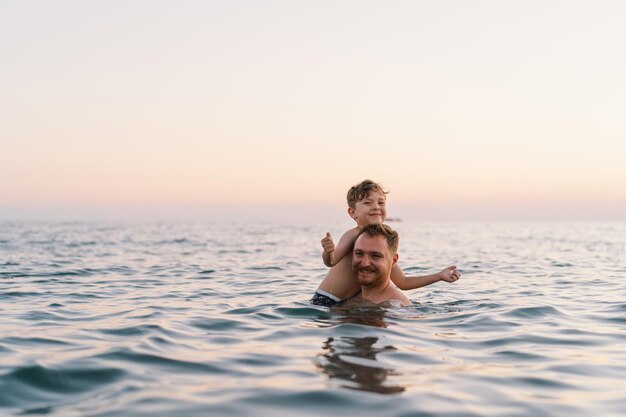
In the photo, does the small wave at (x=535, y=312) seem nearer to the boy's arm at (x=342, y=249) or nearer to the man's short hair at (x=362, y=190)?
the boy's arm at (x=342, y=249)

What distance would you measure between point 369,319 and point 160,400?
377 centimetres

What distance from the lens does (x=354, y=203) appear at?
916 cm

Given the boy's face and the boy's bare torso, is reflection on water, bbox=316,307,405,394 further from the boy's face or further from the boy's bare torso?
the boy's face

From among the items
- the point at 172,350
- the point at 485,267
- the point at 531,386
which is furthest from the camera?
the point at 485,267

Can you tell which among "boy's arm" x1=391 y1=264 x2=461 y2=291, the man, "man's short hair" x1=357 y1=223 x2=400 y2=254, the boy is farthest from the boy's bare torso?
"boy's arm" x1=391 y1=264 x2=461 y2=291

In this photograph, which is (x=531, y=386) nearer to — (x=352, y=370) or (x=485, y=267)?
(x=352, y=370)

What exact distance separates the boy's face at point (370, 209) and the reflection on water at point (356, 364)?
2185 millimetres

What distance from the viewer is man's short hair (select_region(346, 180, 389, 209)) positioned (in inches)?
353

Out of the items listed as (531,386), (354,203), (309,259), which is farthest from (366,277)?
(309,259)

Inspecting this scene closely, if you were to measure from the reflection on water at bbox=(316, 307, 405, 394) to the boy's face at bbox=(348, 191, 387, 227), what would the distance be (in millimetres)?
2185

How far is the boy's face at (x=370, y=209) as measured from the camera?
887 centimetres

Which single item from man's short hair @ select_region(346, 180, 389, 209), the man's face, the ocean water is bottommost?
the ocean water

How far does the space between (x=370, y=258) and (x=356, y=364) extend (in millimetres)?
3015

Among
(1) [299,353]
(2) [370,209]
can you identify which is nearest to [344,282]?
(2) [370,209]
